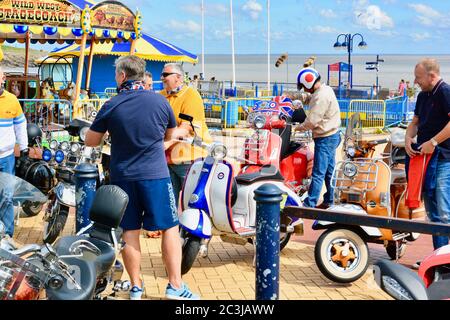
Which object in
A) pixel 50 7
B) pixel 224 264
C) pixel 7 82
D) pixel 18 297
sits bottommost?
pixel 224 264

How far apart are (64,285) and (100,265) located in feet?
1.73

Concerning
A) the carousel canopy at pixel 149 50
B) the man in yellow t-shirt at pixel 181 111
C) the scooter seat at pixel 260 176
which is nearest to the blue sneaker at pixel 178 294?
the scooter seat at pixel 260 176

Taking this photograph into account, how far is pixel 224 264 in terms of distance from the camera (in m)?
6.47

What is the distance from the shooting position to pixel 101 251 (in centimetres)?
408

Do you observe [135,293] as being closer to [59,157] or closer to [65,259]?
[65,259]

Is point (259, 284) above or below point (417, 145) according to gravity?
below

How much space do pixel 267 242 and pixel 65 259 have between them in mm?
1418

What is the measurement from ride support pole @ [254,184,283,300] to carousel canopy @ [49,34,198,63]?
23.8m

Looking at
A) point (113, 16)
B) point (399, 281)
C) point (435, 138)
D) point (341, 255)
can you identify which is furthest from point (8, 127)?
point (113, 16)

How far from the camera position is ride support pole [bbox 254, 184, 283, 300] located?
4.48m

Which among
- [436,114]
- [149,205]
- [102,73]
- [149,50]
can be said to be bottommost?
[149,205]

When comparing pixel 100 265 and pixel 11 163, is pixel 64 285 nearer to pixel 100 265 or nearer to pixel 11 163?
pixel 100 265

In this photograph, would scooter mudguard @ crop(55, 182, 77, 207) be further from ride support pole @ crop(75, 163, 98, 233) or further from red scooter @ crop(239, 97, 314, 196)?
red scooter @ crop(239, 97, 314, 196)
